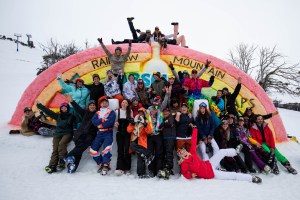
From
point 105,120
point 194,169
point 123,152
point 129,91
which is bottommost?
point 194,169

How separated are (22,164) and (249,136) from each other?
5573mm

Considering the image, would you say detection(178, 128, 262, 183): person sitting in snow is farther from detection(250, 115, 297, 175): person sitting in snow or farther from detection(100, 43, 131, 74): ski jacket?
detection(100, 43, 131, 74): ski jacket

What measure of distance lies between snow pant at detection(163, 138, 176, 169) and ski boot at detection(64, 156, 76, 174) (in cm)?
196

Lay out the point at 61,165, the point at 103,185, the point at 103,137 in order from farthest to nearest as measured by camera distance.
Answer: the point at 103,137
the point at 61,165
the point at 103,185

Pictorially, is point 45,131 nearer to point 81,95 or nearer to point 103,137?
point 81,95

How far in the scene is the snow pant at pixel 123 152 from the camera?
452cm

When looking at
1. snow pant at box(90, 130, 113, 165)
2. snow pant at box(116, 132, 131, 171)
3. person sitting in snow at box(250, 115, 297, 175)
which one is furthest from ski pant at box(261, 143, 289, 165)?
snow pant at box(90, 130, 113, 165)

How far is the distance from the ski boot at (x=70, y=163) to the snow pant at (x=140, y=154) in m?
1.28

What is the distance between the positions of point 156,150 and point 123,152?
740mm

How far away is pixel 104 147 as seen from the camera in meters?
4.60

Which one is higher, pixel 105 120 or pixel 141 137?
pixel 105 120

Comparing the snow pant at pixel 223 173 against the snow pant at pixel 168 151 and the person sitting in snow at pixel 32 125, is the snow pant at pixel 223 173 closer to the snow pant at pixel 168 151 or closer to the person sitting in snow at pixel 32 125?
the snow pant at pixel 168 151

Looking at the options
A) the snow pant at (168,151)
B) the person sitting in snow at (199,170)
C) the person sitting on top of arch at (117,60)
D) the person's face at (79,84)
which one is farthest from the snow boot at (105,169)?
the person sitting on top of arch at (117,60)

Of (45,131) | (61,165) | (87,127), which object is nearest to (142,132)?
(87,127)
